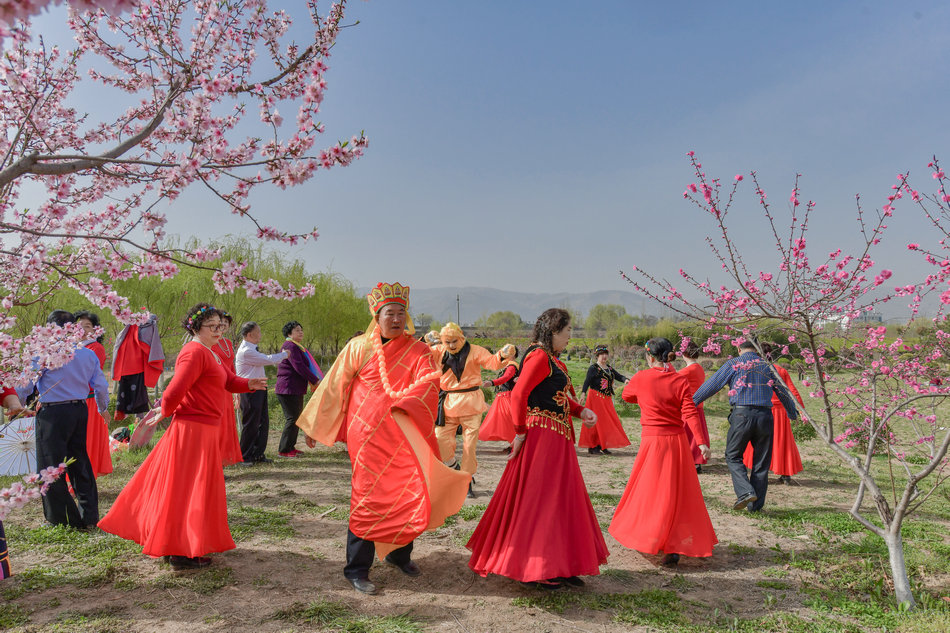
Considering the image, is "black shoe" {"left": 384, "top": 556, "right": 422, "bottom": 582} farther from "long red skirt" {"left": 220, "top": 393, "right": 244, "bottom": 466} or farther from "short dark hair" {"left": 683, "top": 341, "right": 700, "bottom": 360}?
"short dark hair" {"left": 683, "top": 341, "right": 700, "bottom": 360}

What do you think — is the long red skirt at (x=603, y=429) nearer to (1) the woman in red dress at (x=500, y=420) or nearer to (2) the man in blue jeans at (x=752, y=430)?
(1) the woman in red dress at (x=500, y=420)

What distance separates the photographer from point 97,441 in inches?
249

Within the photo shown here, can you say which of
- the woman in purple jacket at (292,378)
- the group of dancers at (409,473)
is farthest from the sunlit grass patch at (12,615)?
the woman in purple jacket at (292,378)

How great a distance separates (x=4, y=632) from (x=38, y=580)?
76cm

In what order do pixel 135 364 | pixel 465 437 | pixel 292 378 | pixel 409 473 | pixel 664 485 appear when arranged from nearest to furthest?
pixel 409 473 < pixel 664 485 < pixel 465 437 < pixel 292 378 < pixel 135 364

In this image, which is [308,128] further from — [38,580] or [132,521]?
[38,580]

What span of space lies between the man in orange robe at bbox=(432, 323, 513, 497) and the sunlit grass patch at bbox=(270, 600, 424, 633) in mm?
3502

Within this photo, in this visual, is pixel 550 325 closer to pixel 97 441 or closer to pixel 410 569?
pixel 410 569

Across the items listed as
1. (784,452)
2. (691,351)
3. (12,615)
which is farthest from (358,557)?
(784,452)

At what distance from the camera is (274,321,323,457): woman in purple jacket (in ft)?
27.9

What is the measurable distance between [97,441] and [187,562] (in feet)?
9.79

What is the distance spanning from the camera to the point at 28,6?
3.85ft

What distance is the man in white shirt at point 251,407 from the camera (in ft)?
25.9

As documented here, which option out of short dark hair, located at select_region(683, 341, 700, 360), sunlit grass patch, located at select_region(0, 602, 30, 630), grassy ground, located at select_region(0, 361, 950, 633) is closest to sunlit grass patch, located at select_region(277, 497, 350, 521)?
grassy ground, located at select_region(0, 361, 950, 633)
